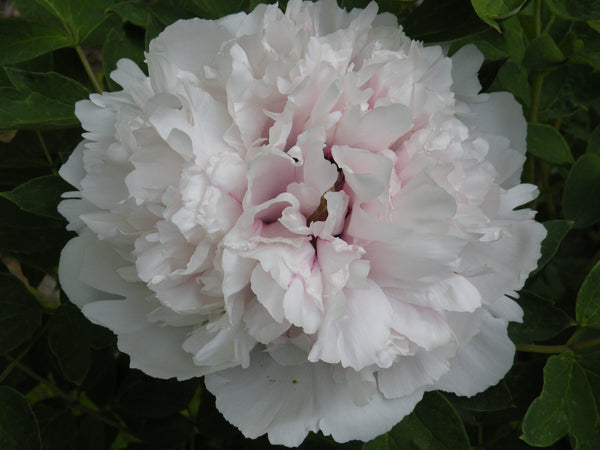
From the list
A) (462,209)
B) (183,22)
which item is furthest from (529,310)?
(183,22)

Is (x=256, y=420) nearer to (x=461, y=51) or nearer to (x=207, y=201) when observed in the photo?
(x=207, y=201)

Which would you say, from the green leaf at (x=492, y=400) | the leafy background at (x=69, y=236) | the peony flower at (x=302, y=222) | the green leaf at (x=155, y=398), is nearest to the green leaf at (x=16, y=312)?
the leafy background at (x=69, y=236)

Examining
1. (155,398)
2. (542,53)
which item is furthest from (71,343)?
(542,53)

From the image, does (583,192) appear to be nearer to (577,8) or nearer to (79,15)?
(577,8)

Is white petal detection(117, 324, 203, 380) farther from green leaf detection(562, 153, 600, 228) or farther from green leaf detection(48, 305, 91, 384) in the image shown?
green leaf detection(562, 153, 600, 228)

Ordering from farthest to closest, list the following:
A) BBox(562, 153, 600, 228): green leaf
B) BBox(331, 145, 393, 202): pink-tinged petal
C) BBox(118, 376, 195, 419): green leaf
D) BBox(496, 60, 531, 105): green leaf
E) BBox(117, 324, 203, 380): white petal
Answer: BBox(118, 376, 195, 419): green leaf < BBox(496, 60, 531, 105): green leaf < BBox(562, 153, 600, 228): green leaf < BBox(117, 324, 203, 380): white petal < BBox(331, 145, 393, 202): pink-tinged petal

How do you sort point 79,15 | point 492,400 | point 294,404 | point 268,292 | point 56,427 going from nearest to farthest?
point 268,292 → point 294,404 → point 492,400 → point 79,15 → point 56,427

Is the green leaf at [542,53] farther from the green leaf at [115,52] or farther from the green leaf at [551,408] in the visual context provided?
the green leaf at [115,52]

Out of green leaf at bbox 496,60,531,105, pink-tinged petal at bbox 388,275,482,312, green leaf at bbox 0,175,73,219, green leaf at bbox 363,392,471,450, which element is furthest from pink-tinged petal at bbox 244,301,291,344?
green leaf at bbox 496,60,531,105
